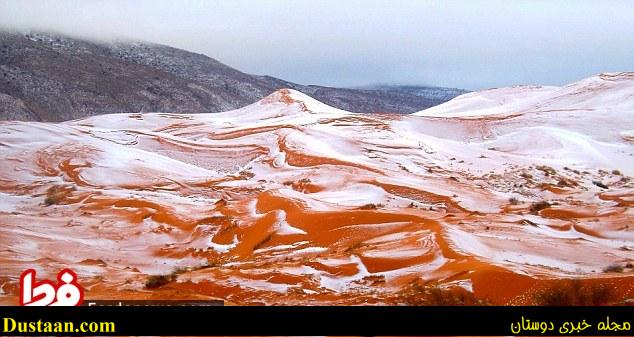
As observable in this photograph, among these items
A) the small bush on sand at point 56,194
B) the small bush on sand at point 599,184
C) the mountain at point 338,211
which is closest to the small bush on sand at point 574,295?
→ the mountain at point 338,211

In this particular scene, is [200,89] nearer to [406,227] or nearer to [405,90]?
[405,90]

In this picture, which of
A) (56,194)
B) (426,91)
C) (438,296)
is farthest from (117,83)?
(426,91)

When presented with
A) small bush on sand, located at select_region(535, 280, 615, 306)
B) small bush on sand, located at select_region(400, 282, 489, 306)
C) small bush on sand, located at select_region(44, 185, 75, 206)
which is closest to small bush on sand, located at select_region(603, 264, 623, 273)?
small bush on sand, located at select_region(535, 280, 615, 306)

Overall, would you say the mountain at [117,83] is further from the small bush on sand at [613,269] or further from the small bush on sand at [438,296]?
the small bush on sand at [613,269]

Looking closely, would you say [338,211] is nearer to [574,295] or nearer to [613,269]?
[613,269]

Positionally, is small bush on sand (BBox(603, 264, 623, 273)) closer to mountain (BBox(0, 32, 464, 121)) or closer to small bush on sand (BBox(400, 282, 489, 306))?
small bush on sand (BBox(400, 282, 489, 306))
